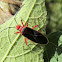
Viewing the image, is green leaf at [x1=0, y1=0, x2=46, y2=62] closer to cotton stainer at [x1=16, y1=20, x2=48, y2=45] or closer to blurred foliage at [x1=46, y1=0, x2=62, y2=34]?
cotton stainer at [x1=16, y1=20, x2=48, y2=45]

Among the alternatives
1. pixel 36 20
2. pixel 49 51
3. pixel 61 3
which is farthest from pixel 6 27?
pixel 61 3

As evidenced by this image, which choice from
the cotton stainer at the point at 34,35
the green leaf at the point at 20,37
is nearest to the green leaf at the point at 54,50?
the cotton stainer at the point at 34,35

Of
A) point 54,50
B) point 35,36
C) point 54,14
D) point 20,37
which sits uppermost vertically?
point 20,37

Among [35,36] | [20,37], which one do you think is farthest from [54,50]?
[20,37]

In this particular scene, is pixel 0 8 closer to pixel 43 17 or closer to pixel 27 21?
pixel 27 21

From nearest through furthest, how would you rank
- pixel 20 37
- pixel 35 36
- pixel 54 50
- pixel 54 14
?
pixel 20 37
pixel 35 36
pixel 54 50
pixel 54 14

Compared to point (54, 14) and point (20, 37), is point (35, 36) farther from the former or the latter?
point (54, 14)
